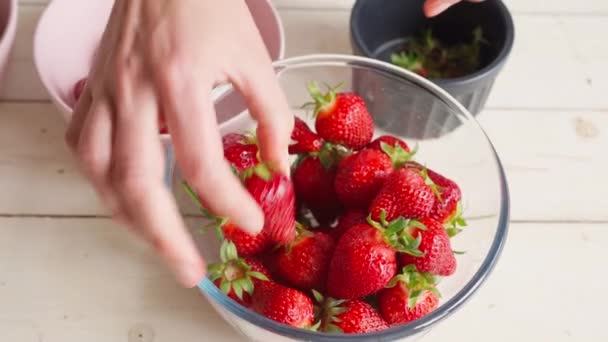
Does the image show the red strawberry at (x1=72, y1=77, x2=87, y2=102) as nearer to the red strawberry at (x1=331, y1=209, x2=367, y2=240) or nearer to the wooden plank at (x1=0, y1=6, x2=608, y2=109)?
the wooden plank at (x1=0, y1=6, x2=608, y2=109)

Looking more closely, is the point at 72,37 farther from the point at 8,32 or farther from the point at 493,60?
the point at 493,60

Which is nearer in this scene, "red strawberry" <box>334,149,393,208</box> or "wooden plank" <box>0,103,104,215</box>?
"red strawberry" <box>334,149,393,208</box>

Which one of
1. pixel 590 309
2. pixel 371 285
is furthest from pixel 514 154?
pixel 371 285

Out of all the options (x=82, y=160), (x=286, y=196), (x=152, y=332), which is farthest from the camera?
(x=152, y=332)

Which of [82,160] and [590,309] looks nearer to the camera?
[82,160]

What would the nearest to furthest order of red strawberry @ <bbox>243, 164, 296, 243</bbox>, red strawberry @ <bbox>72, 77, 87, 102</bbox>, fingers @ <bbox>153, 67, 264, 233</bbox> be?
fingers @ <bbox>153, 67, 264, 233</bbox>, red strawberry @ <bbox>243, 164, 296, 243</bbox>, red strawberry @ <bbox>72, 77, 87, 102</bbox>

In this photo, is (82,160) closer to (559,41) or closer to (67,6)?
(67,6)

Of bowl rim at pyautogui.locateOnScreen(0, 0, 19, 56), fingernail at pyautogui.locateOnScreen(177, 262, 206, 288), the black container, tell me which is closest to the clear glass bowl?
the black container
